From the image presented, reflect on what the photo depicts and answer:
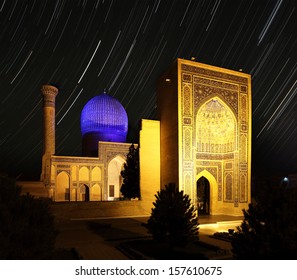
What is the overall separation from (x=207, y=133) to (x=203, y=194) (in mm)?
3130

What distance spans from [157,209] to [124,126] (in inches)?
692

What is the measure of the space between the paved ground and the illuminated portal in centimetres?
160

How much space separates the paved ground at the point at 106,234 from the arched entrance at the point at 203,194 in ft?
6.45

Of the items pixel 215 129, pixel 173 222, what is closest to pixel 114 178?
pixel 215 129

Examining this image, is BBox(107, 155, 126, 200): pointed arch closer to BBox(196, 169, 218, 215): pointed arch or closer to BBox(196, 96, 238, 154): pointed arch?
BBox(196, 96, 238, 154): pointed arch

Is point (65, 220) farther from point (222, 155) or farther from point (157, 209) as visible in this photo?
point (222, 155)

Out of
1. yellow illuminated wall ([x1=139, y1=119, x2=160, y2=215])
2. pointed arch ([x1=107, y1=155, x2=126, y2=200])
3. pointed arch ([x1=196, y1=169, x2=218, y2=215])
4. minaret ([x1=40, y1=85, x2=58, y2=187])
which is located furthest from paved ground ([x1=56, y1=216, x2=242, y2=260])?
minaret ([x1=40, y1=85, x2=58, y2=187])

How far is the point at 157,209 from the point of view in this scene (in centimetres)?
689

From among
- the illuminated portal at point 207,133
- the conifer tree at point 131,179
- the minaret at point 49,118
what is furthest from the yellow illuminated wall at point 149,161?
the minaret at point 49,118

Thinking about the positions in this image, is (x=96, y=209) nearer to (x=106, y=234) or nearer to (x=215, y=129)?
(x=106, y=234)

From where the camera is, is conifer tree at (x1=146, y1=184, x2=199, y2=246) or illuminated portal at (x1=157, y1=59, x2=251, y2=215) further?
illuminated portal at (x1=157, y1=59, x2=251, y2=215)

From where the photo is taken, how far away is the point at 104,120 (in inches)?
904

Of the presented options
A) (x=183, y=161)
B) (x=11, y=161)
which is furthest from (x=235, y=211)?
(x=11, y=161)

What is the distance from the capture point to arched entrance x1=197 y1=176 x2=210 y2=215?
13.8 m
